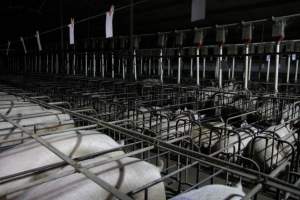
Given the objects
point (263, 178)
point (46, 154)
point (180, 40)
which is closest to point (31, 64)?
point (180, 40)

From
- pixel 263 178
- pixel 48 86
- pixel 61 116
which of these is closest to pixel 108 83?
pixel 48 86

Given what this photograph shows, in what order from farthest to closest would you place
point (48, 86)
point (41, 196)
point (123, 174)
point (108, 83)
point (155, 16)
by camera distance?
point (155, 16) < point (108, 83) < point (48, 86) < point (123, 174) < point (41, 196)

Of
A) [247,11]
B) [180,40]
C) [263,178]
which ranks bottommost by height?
[263,178]

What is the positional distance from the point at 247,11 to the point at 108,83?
3.69 m

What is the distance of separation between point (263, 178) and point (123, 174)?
0.69 meters

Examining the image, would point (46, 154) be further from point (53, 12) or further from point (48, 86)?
point (53, 12)

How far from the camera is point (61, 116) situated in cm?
309

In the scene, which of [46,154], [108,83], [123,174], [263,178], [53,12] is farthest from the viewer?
[53,12]

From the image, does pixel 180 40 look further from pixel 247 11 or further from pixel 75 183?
pixel 75 183

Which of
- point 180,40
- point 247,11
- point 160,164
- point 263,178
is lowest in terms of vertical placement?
point 160,164

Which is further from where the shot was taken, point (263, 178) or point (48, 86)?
point (48, 86)

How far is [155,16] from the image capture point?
311 inches

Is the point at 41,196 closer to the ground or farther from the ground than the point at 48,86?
closer to the ground

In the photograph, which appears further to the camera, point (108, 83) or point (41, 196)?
point (108, 83)
